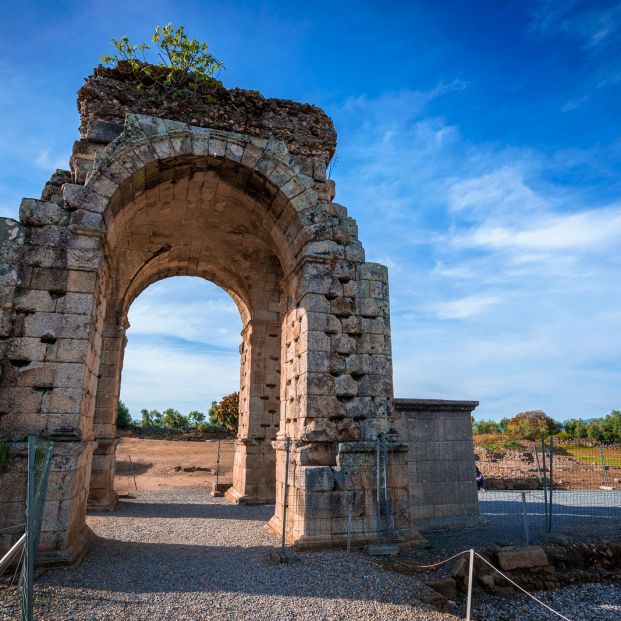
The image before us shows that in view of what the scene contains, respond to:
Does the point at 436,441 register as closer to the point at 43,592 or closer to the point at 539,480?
the point at 43,592

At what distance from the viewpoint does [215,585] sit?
15.0 ft

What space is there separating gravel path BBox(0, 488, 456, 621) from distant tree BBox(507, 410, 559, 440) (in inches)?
1415

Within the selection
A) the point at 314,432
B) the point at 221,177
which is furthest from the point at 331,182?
the point at 314,432

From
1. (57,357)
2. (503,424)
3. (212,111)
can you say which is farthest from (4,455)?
(503,424)

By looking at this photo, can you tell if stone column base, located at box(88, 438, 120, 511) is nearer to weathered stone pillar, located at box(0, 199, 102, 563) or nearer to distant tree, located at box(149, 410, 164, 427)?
weathered stone pillar, located at box(0, 199, 102, 563)

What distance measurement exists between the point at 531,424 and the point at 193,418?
3438 cm

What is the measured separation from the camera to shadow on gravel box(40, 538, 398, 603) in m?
4.47

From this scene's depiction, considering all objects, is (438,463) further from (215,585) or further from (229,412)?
(229,412)

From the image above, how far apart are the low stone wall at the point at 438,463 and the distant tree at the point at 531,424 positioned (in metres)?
32.2

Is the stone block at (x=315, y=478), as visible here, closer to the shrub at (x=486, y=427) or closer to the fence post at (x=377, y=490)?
the fence post at (x=377, y=490)

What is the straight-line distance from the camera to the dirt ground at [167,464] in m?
15.4

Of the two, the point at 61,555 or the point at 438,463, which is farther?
the point at 438,463

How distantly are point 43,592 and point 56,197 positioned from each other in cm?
466

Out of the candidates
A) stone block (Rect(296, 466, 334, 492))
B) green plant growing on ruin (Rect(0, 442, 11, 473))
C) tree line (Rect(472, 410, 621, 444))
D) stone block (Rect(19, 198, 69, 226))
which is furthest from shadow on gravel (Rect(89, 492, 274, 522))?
tree line (Rect(472, 410, 621, 444))
